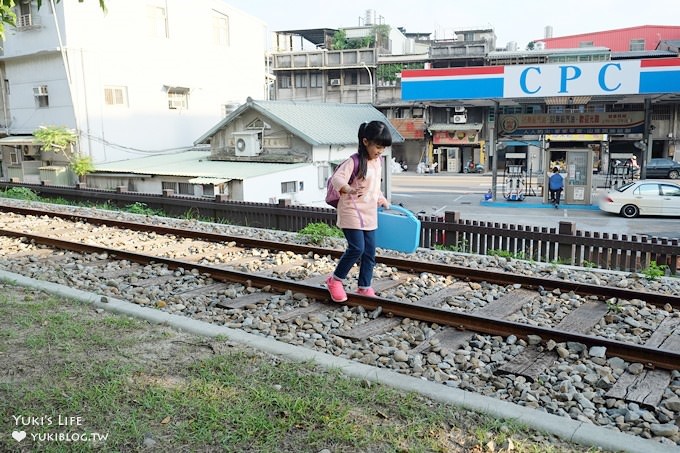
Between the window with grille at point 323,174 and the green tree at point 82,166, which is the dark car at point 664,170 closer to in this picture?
the window with grille at point 323,174

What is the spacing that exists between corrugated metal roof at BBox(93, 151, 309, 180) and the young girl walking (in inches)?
601

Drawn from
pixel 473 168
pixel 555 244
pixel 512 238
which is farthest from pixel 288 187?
pixel 473 168

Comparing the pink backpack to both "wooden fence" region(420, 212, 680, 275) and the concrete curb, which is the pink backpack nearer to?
the concrete curb

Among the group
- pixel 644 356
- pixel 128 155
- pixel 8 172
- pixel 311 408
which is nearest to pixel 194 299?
pixel 311 408

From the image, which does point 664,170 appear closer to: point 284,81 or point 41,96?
point 284,81

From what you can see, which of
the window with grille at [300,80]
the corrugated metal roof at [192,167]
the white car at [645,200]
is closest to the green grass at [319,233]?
the corrugated metal roof at [192,167]

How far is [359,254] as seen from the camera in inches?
251

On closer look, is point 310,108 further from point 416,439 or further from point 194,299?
point 416,439

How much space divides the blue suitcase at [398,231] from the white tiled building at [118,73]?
2399 cm

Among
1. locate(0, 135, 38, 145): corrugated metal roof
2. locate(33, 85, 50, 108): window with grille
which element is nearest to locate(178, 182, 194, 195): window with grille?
locate(0, 135, 38, 145): corrugated metal roof

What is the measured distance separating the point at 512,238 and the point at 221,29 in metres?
28.2

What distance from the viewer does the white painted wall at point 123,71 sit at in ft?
90.2

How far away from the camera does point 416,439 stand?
3621 mm

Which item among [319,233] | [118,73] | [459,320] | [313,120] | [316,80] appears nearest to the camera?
[459,320]
